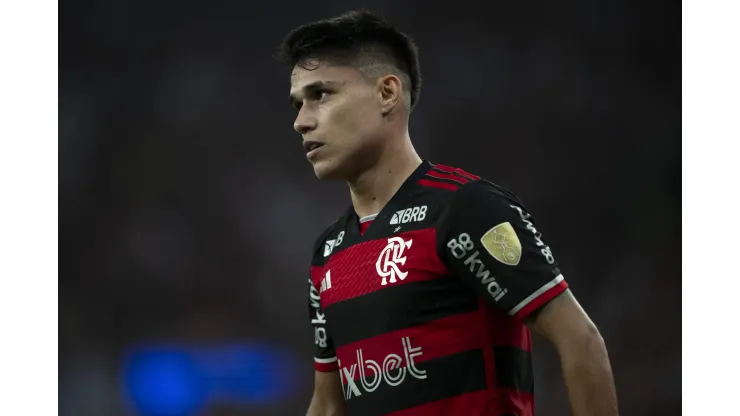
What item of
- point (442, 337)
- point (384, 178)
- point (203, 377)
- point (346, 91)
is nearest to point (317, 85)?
point (346, 91)

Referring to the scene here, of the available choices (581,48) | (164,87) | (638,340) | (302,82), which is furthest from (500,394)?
(164,87)

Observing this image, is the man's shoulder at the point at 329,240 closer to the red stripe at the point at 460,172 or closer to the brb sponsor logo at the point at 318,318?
the brb sponsor logo at the point at 318,318

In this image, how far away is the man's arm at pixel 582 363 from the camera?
1724mm

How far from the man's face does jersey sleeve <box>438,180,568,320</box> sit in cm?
36

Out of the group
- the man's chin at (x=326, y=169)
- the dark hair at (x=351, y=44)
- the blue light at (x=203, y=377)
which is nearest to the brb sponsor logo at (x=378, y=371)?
the man's chin at (x=326, y=169)

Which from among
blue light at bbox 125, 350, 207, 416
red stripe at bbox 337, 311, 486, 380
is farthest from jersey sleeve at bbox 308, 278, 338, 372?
blue light at bbox 125, 350, 207, 416

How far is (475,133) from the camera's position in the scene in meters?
5.19

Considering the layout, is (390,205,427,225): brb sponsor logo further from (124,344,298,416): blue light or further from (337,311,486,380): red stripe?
(124,344,298,416): blue light

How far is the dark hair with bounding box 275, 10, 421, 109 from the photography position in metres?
2.22

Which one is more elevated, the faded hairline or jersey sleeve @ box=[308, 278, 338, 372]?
the faded hairline

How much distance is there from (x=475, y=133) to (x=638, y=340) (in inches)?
65.9

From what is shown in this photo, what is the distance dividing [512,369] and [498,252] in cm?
31

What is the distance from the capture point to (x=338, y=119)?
2.16 meters

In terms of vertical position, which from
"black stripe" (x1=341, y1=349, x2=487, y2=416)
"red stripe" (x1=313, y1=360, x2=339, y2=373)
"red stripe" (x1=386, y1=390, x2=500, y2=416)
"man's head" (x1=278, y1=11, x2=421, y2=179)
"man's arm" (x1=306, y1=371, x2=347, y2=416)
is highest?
"man's head" (x1=278, y1=11, x2=421, y2=179)
